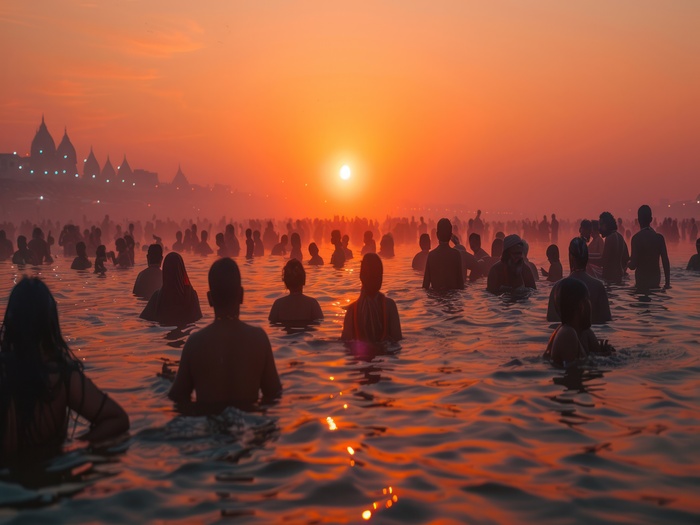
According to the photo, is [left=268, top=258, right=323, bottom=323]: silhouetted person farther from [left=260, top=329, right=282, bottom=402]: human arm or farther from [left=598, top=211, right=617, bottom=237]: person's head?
[left=598, top=211, right=617, bottom=237]: person's head

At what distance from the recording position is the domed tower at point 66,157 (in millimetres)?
176500

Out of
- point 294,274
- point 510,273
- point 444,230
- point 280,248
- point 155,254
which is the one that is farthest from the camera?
point 280,248

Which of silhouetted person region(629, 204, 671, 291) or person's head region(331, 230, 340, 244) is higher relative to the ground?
person's head region(331, 230, 340, 244)

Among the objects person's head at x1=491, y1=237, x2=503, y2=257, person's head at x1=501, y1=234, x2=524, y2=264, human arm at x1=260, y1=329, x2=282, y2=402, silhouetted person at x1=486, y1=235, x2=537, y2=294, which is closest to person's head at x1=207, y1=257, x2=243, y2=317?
human arm at x1=260, y1=329, x2=282, y2=402

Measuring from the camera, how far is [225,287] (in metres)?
6.37

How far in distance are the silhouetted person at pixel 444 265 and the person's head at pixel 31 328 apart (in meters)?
10.2

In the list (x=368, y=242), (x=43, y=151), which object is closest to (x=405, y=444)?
(x=368, y=242)

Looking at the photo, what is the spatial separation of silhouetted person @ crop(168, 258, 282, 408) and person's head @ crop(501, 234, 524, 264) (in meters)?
7.46

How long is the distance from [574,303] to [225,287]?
4096 mm

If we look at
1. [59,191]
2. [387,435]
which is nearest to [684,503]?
[387,435]

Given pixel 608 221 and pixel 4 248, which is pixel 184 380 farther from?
pixel 4 248

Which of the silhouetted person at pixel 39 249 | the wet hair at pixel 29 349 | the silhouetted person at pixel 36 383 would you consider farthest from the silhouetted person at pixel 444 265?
the silhouetted person at pixel 39 249

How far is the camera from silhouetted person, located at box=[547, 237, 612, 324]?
10219mm

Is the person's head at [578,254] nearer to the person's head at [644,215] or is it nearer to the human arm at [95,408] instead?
the human arm at [95,408]
